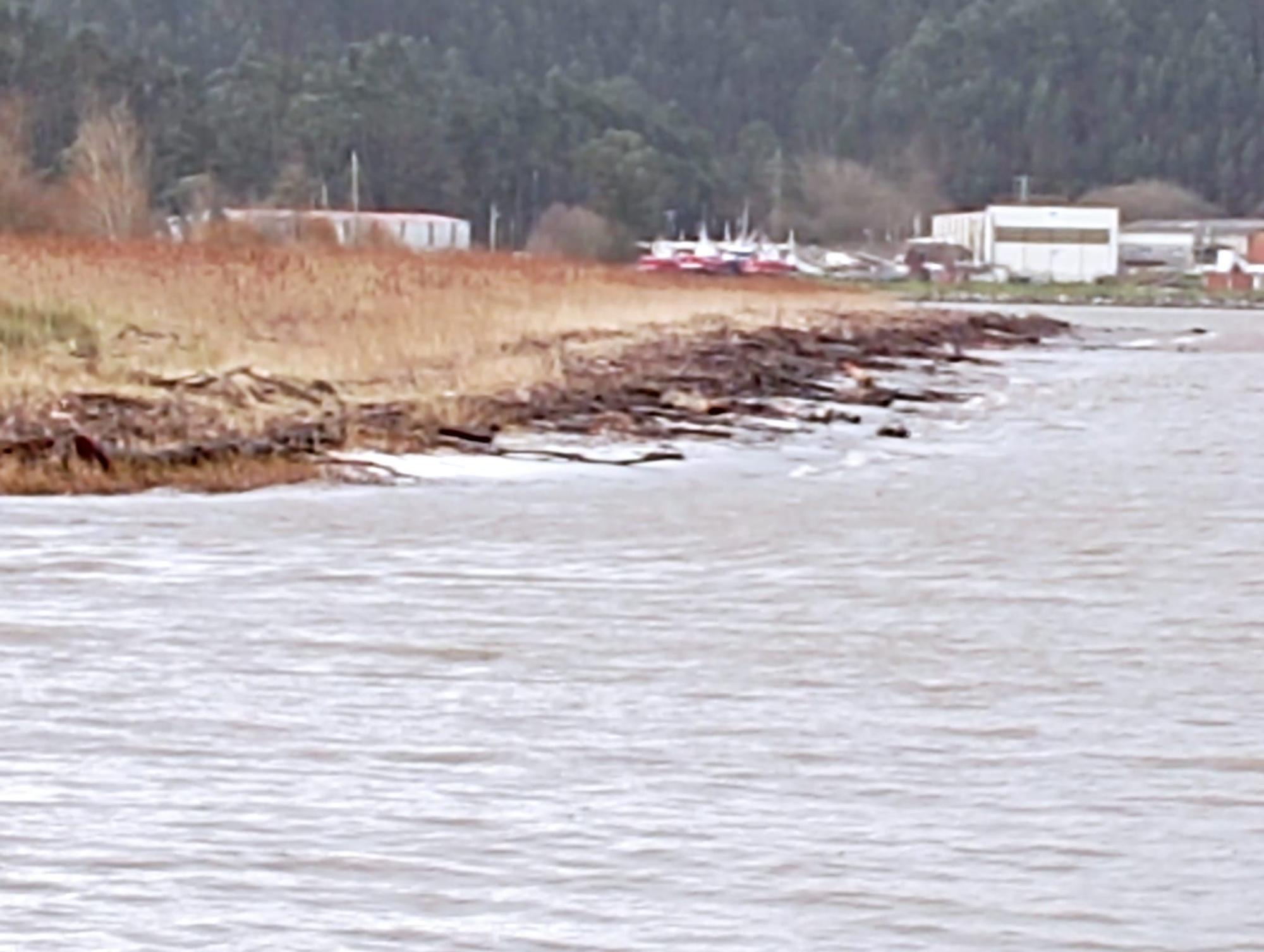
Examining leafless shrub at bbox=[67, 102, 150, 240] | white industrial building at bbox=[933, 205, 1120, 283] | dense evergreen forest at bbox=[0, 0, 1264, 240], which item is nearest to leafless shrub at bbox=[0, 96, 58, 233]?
leafless shrub at bbox=[67, 102, 150, 240]

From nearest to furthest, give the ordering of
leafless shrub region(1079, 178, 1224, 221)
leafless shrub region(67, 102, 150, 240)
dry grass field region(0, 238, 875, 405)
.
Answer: dry grass field region(0, 238, 875, 405) → leafless shrub region(67, 102, 150, 240) → leafless shrub region(1079, 178, 1224, 221)

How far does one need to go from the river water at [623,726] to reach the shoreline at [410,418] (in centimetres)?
69

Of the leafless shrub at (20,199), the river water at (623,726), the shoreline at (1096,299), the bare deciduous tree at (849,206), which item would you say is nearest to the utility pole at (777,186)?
the bare deciduous tree at (849,206)

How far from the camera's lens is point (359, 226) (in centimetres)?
6494

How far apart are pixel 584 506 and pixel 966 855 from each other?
875cm

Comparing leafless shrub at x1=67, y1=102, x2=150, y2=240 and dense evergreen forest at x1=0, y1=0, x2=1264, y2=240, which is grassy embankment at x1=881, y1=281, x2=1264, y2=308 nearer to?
dense evergreen forest at x1=0, y1=0, x2=1264, y2=240

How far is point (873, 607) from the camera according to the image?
1188 cm

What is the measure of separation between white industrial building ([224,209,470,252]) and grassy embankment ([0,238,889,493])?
15322 mm

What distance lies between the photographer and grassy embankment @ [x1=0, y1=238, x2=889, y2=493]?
1830 centimetres

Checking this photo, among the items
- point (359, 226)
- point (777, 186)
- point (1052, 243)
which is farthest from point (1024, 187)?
point (359, 226)

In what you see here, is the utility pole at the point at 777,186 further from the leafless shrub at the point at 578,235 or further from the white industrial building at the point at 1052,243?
the leafless shrub at the point at 578,235

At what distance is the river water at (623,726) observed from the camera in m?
6.82

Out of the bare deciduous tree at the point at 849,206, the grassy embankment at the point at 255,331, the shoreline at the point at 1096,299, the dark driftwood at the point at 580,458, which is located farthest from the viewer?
the bare deciduous tree at the point at 849,206

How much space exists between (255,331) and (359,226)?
39811mm
